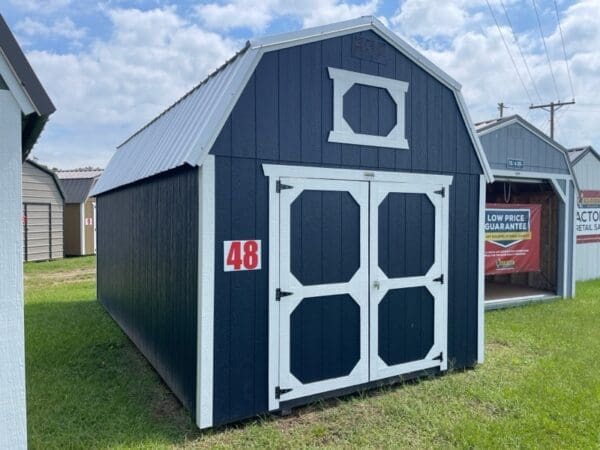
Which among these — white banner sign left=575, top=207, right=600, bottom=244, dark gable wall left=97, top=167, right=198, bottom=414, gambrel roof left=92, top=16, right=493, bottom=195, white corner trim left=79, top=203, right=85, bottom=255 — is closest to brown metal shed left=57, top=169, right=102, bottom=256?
white corner trim left=79, top=203, right=85, bottom=255

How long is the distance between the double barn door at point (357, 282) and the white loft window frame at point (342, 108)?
1.35 ft

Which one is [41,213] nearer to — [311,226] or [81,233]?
[81,233]

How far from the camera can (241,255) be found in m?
3.96

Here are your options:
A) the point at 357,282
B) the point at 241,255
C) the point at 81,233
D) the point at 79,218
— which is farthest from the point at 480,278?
the point at 79,218

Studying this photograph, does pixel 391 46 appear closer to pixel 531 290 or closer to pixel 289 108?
pixel 289 108

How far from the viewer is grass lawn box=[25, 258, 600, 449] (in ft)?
12.2

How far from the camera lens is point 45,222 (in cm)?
1634

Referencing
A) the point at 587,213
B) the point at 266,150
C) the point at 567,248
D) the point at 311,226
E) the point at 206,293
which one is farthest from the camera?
the point at 587,213

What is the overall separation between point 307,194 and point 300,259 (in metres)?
0.59

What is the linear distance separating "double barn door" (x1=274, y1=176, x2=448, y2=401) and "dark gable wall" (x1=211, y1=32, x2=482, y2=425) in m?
0.22

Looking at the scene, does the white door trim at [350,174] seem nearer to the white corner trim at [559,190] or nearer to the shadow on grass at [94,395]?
the shadow on grass at [94,395]

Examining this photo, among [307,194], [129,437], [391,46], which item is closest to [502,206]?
[391,46]

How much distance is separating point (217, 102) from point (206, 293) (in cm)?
157

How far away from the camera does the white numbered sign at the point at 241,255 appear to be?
3896mm
